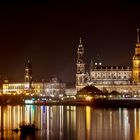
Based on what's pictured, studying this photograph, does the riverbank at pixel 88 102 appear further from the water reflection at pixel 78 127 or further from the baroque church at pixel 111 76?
the water reflection at pixel 78 127

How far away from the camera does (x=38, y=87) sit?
142 meters

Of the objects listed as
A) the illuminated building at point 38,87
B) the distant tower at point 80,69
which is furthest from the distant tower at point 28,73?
the distant tower at point 80,69

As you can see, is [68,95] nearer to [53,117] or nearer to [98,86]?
[98,86]

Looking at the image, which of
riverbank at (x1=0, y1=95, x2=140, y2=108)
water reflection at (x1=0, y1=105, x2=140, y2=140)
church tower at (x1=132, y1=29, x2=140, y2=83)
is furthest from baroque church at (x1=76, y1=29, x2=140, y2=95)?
water reflection at (x1=0, y1=105, x2=140, y2=140)

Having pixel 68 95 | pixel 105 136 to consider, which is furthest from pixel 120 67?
pixel 105 136

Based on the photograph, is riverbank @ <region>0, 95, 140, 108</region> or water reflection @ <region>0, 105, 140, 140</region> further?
riverbank @ <region>0, 95, 140, 108</region>

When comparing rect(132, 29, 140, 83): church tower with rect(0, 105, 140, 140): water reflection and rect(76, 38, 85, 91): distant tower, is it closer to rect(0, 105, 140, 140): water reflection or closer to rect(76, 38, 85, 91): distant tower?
rect(76, 38, 85, 91): distant tower

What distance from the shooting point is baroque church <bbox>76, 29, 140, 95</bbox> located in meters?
123

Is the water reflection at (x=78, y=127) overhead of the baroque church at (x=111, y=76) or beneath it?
beneath

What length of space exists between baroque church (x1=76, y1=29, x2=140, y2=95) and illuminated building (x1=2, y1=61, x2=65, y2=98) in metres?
10.5

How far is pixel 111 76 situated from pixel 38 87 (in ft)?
73.8

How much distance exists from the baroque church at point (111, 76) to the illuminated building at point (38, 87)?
10537 millimetres

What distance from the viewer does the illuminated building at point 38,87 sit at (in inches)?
5418

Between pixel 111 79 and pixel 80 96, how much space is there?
8293mm
